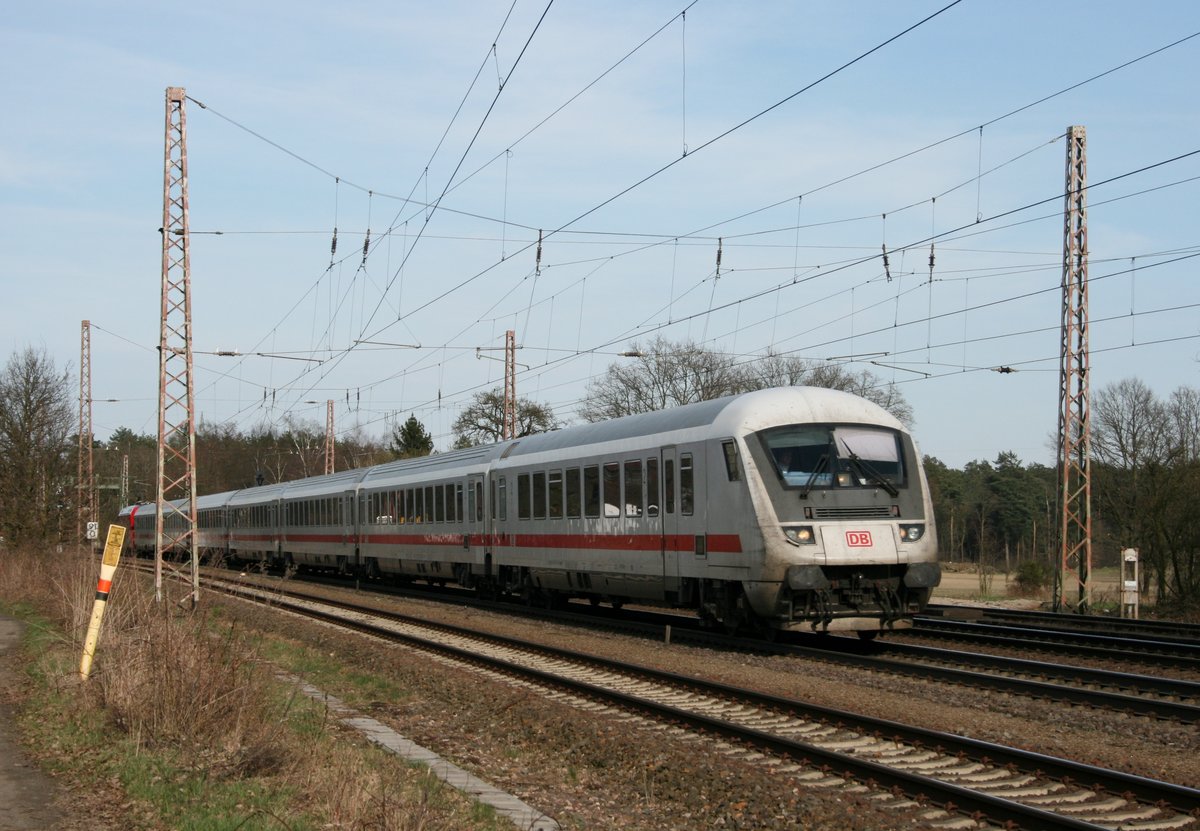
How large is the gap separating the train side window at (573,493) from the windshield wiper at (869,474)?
6.15 meters

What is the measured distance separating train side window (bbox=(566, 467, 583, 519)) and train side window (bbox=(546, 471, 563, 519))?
34cm

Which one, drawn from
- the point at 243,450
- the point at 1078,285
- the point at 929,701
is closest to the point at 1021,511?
the point at 243,450

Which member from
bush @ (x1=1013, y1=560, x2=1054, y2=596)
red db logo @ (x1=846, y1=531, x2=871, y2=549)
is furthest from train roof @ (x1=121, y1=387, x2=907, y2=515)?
Answer: bush @ (x1=1013, y1=560, x2=1054, y2=596)

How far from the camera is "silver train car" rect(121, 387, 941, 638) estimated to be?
15.2m

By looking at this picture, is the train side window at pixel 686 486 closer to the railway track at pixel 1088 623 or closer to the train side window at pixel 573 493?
the train side window at pixel 573 493

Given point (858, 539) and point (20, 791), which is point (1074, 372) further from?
point (20, 791)

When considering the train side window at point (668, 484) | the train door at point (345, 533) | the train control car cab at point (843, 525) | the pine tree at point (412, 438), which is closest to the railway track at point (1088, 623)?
the train control car cab at point (843, 525)

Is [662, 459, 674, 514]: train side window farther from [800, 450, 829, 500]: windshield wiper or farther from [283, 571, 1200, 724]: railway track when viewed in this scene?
[800, 450, 829, 500]: windshield wiper

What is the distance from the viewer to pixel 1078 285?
25484 millimetres

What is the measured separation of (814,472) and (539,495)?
811cm

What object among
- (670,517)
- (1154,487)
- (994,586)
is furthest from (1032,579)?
(670,517)

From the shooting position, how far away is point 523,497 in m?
23.3

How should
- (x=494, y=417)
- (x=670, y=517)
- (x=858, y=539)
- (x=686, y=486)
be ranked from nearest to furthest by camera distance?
(x=858, y=539)
(x=686, y=486)
(x=670, y=517)
(x=494, y=417)

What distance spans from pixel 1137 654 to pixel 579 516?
9145 mm
